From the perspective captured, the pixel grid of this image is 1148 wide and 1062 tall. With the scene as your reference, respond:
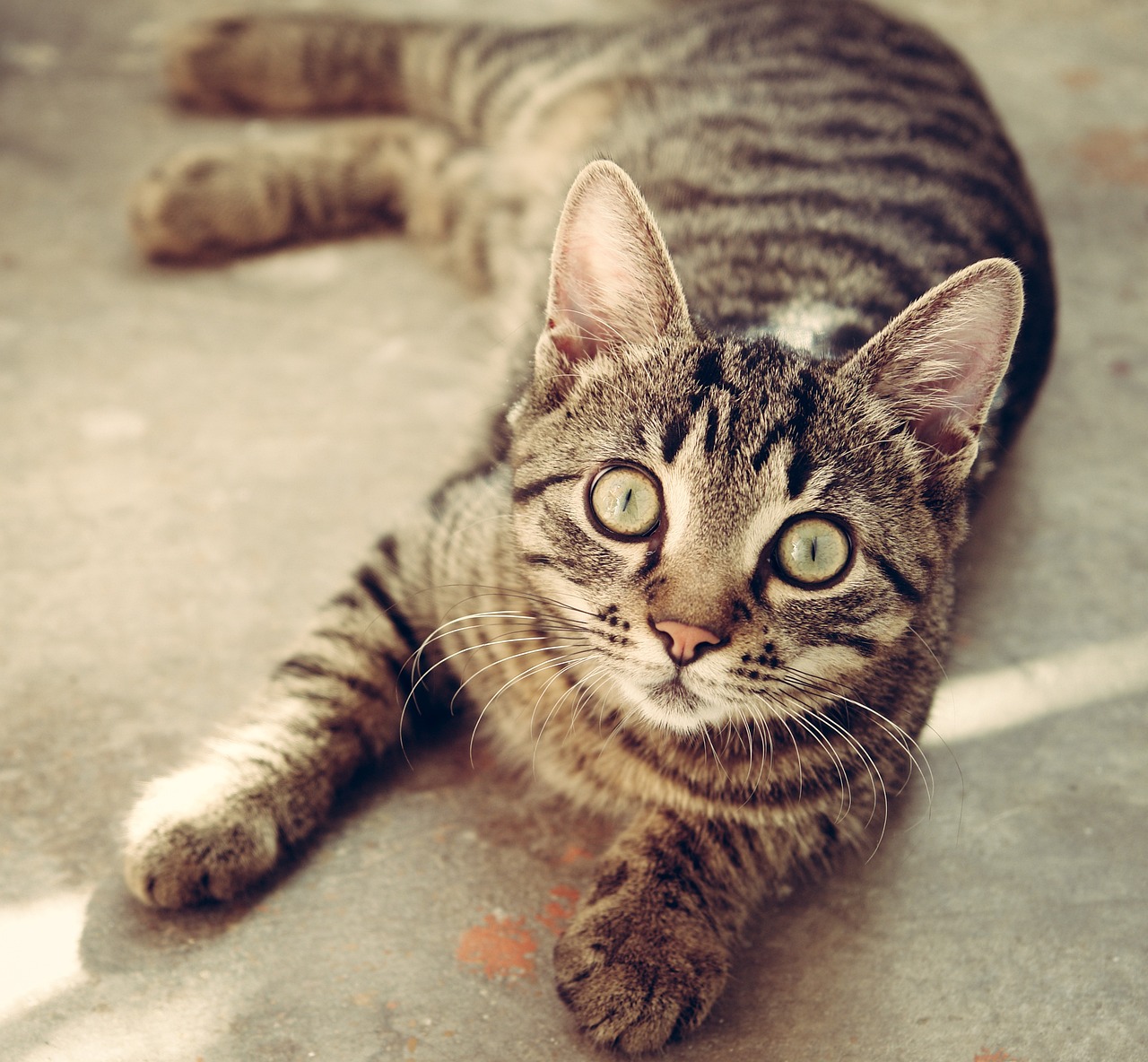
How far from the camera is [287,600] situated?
7.96ft

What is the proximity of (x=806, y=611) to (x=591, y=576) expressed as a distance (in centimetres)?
33

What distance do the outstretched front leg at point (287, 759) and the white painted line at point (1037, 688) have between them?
3.50 feet

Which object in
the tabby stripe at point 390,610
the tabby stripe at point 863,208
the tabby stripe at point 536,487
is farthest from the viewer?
the tabby stripe at point 863,208

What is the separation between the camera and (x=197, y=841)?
1.81 metres

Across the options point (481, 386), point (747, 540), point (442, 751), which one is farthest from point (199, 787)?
point (481, 386)

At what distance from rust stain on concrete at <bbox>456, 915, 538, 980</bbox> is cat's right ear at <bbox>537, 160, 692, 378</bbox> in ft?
2.99

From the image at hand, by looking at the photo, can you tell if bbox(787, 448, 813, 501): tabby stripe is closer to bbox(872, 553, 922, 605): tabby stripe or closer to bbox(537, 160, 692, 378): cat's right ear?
bbox(872, 553, 922, 605): tabby stripe

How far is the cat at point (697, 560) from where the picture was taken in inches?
66.4

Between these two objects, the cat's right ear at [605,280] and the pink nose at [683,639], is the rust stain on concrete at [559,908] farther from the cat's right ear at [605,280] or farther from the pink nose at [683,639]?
the cat's right ear at [605,280]

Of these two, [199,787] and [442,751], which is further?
[442,751]

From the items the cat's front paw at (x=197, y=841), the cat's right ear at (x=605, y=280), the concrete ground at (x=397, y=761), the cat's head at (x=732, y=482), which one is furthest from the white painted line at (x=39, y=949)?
the cat's right ear at (x=605, y=280)

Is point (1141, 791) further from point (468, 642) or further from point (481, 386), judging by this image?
point (481, 386)

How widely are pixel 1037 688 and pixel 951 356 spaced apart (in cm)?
95

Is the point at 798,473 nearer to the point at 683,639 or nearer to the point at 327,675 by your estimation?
the point at 683,639
